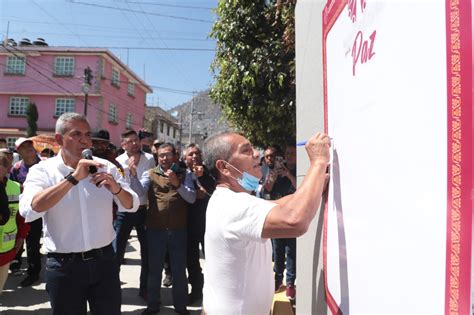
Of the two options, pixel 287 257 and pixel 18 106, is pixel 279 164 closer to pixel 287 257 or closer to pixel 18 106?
pixel 287 257

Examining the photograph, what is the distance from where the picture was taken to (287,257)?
14.6 feet

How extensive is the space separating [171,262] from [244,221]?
275 cm

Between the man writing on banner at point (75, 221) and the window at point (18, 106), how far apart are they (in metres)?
28.0

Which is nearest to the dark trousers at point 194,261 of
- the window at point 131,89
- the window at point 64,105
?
the window at point 64,105

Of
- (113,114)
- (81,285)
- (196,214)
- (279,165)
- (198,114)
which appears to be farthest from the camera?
(198,114)

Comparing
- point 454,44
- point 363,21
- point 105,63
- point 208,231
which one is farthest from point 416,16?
point 105,63

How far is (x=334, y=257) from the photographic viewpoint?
1.35 metres

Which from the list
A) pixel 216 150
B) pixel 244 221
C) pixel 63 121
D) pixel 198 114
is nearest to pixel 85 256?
pixel 63 121

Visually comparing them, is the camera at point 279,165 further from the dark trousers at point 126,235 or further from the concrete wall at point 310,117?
the concrete wall at point 310,117

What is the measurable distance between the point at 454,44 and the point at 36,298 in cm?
500

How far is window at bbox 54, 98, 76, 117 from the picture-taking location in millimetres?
26391

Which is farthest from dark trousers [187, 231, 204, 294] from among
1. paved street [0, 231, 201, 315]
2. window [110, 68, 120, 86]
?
window [110, 68, 120, 86]

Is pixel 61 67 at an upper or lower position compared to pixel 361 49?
upper

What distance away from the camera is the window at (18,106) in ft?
87.5
